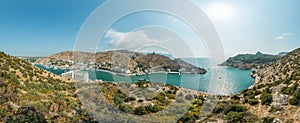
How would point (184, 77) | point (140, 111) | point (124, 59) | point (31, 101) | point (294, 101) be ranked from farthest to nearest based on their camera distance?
point (184, 77) → point (294, 101) → point (140, 111) → point (124, 59) → point (31, 101)

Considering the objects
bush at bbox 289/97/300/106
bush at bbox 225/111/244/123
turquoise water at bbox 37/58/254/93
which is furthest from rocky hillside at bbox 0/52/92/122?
bush at bbox 289/97/300/106

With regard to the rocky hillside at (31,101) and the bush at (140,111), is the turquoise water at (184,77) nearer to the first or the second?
the bush at (140,111)

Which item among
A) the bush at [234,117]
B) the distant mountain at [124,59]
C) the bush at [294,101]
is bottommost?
the bush at [234,117]

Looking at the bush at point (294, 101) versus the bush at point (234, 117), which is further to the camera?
the bush at point (294, 101)

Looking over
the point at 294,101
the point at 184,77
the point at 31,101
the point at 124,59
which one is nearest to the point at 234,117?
the point at 294,101

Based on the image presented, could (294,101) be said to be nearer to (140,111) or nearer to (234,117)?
(234,117)

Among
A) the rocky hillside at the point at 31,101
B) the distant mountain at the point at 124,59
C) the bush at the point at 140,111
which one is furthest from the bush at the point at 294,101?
the rocky hillside at the point at 31,101

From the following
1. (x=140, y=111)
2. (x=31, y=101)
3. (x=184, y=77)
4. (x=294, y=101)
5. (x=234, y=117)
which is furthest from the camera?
(x=184, y=77)

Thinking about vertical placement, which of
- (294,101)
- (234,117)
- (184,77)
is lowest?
(234,117)

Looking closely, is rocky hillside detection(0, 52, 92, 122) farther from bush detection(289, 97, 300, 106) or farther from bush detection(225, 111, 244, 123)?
bush detection(289, 97, 300, 106)

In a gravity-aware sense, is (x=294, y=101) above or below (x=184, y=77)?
below
